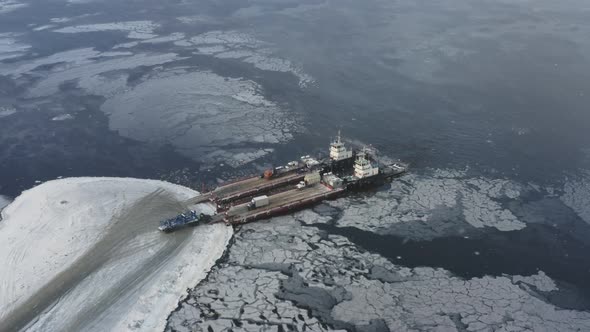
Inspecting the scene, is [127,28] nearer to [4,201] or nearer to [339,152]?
[4,201]

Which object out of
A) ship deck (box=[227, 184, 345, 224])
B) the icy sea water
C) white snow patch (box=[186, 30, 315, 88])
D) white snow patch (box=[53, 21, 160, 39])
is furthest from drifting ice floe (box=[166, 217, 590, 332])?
white snow patch (box=[53, 21, 160, 39])

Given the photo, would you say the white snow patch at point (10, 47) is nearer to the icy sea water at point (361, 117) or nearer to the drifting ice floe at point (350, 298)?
the icy sea water at point (361, 117)

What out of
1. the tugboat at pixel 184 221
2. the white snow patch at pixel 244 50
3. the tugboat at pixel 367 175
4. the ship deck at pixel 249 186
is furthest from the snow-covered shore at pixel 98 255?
the white snow patch at pixel 244 50

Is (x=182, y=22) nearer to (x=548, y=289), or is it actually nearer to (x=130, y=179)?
(x=130, y=179)

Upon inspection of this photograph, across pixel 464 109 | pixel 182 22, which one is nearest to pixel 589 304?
pixel 464 109

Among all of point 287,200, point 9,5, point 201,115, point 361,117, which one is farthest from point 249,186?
point 9,5

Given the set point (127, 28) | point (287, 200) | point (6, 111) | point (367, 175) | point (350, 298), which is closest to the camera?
point (350, 298)
